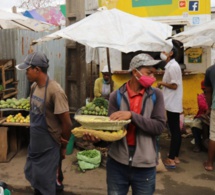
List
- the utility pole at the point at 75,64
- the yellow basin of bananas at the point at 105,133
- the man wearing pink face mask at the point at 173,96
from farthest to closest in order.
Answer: the utility pole at the point at 75,64 < the man wearing pink face mask at the point at 173,96 < the yellow basin of bananas at the point at 105,133

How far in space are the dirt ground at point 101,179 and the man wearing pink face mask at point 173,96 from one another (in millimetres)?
352

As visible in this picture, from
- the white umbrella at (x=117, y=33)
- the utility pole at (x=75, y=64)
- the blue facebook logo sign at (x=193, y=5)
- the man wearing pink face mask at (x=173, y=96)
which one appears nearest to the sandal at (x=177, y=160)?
the man wearing pink face mask at (x=173, y=96)

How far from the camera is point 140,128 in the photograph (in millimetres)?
2303

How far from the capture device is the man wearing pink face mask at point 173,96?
4.72 metres

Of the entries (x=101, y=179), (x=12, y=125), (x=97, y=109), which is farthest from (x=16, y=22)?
(x=101, y=179)

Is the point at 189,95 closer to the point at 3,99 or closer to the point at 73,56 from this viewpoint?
the point at 73,56

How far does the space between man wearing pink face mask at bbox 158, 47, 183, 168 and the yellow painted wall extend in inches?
112

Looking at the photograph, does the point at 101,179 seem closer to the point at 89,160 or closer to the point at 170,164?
the point at 89,160

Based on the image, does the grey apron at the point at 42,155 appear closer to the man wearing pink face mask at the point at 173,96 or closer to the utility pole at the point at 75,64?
the man wearing pink face mask at the point at 173,96

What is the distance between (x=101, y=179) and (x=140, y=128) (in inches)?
95.0

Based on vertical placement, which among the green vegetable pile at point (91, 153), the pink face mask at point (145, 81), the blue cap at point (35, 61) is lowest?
the green vegetable pile at point (91, 153)

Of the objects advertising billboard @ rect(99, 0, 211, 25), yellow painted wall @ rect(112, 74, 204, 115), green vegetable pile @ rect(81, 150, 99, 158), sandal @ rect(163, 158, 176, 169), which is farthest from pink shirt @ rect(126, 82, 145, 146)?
advertising billboard @ rect(99, 0, 211, 25)

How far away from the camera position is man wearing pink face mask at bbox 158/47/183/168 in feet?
15.5

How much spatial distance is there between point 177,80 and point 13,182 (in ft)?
10.3
